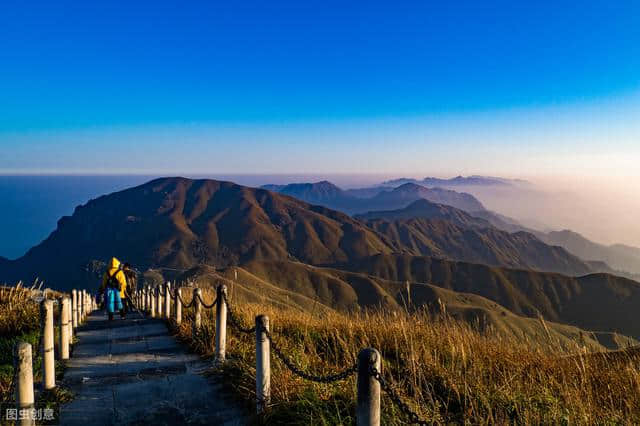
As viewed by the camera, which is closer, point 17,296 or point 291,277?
point 17,296

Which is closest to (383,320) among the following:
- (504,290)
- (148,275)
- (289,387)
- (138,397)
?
(289,387)

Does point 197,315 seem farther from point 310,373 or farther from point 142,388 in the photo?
point 310,373

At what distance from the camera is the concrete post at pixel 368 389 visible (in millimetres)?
3289

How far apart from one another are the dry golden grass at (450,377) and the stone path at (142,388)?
0.40 metres

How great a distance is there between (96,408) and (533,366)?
588cm

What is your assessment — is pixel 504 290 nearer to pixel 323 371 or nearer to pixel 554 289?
pixel 554 289

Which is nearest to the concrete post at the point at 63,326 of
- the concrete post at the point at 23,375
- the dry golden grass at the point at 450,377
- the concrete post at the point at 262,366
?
the dry golden grass at the point at 450,377

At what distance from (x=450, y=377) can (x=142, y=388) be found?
4131 mm

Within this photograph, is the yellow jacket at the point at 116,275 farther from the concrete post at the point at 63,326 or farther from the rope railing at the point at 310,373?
the concrete post at the point at 63,326

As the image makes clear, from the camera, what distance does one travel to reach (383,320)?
880 cm

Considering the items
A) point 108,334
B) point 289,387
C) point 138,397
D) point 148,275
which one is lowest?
point 148,275

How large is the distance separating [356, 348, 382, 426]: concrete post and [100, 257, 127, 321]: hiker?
38.8 feet

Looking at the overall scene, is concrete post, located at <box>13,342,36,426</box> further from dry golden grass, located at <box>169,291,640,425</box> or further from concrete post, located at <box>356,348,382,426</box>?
concrete post, located at <box>356,348,382,426</box>

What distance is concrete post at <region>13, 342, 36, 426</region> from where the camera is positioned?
427 centimetres
